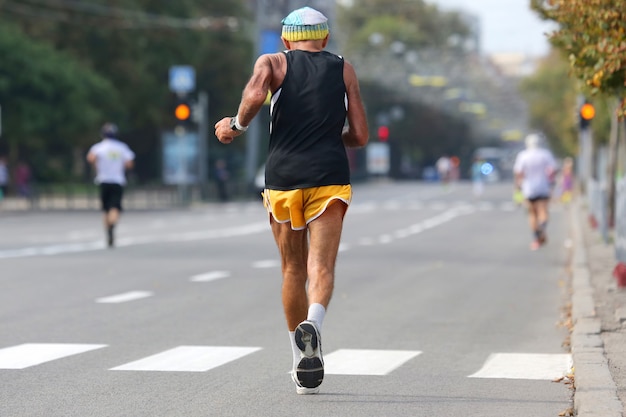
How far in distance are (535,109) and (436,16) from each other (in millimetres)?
35865

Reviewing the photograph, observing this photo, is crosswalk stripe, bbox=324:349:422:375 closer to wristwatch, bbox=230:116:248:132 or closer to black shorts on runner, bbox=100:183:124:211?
wristwatch, bbox=230:116:248:132

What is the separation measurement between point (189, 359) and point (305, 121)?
2148mm

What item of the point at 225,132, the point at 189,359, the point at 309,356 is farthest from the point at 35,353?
the point at 309,356

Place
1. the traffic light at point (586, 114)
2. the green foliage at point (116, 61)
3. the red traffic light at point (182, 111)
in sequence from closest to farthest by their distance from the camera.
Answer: the traffic light at point (586, 114)
the red traffic light at point (182, 111)
the green foliage at point (116, 61)

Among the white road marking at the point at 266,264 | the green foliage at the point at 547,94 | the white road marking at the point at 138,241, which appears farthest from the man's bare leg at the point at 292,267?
the green foliage at the point at 547,94

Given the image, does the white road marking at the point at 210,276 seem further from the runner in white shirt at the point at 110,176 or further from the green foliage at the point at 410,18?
the green foliage at the point at 410,18

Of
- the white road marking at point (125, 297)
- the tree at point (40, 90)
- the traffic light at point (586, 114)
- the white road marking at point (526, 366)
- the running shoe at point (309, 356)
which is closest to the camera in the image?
the running shoe at point (309, 356)

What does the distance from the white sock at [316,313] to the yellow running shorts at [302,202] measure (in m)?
0.46

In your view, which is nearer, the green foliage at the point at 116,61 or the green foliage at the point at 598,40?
the green foliage at the point at 598,40

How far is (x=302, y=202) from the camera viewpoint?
8.16 meters

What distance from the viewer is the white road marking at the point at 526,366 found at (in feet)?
29.5

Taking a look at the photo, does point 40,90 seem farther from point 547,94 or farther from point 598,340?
point 547,94

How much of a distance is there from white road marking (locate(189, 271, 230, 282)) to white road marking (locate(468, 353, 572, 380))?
7.47 meters

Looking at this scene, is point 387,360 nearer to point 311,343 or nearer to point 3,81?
point 311,343
